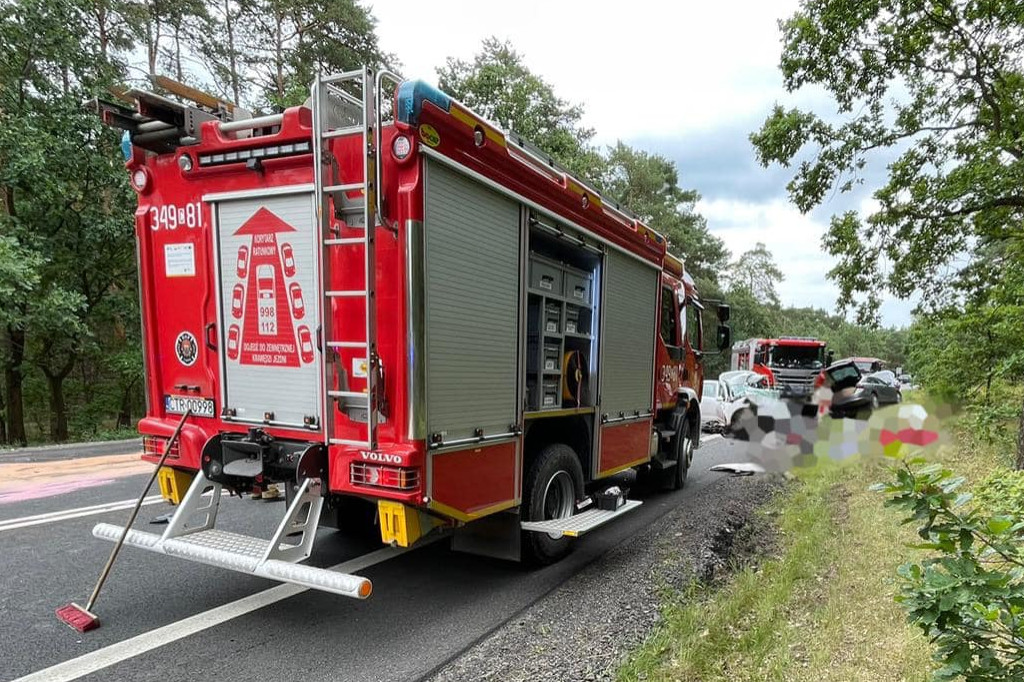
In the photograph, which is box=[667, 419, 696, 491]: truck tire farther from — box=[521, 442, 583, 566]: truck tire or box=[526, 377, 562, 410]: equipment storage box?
box=[526, 377, 562, 410]: equipment storage box

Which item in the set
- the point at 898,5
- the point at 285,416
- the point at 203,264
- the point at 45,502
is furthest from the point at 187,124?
the point at 898,5

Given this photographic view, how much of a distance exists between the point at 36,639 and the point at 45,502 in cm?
370

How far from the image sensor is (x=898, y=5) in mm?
7809

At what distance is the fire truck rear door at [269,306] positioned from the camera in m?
3.76

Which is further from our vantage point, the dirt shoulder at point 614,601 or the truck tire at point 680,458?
the truck tire at point 680,458

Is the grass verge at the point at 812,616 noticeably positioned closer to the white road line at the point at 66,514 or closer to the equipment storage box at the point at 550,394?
the equipment storage box at the point at 550,394

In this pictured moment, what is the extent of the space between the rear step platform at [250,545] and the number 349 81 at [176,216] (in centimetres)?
174

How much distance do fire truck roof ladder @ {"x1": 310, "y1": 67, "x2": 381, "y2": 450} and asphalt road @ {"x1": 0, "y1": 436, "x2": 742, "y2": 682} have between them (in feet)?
3.92

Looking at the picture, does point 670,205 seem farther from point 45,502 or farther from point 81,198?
point 45,502

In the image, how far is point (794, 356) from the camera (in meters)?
7.64

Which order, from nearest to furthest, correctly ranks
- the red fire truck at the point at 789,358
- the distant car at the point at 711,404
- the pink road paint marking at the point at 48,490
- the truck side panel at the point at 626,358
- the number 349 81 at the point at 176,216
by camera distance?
the number 349 81 at the point at 176,216 → the truck side panel at the point at 626,358 → the red fire truck at the point at 789,358 → the pink road paint marking at the point at 48,490 → the distant car at the point at 711,404

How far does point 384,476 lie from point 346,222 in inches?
60.1

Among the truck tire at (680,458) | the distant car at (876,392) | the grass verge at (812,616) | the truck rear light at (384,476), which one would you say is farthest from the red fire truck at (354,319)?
the truck tire at (680,458)

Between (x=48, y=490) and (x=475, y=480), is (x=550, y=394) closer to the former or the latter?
(x=475, y=480)
